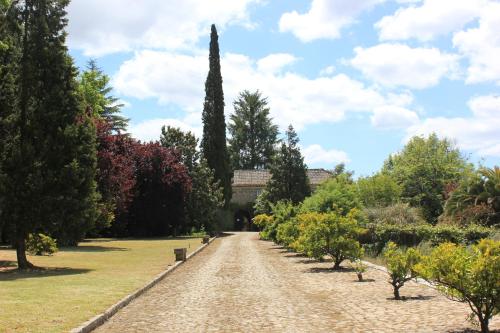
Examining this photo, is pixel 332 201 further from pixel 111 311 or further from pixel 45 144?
pixel 111 311

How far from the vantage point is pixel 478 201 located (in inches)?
977

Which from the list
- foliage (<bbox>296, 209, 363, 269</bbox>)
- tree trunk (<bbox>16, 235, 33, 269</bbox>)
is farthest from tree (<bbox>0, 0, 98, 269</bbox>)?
foliage (<bbox>296, 209, 363, 269</bbox>)

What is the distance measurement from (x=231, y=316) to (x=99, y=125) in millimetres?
28374

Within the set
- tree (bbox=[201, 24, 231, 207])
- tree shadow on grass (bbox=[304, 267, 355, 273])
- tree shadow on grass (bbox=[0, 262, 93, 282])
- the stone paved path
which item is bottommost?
tree shadow on grass (bbox=[304, 267, 355, 273])

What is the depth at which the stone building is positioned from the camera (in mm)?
70875

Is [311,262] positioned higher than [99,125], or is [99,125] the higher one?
[99,125]

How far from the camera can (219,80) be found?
56688mm

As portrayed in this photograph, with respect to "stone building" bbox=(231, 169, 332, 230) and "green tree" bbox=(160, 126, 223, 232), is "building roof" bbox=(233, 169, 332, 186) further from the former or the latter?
"green tree" bbox=(160, 126, 223, 232)

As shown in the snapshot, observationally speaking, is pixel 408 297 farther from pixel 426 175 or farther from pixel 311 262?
pixel 426 175

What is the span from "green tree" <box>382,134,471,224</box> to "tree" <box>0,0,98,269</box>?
87.8ft

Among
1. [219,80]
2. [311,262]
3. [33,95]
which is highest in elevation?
[219,80]

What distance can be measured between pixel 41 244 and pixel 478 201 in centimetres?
1979

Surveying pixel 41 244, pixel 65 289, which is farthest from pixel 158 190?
pixel 65 289

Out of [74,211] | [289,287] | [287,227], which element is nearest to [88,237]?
[287,227]
